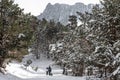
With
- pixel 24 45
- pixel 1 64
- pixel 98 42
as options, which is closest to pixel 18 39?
pixel 24 45

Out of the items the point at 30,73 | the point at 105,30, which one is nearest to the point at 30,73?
the point at 30,73

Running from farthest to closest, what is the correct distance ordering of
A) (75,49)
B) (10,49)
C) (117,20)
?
(75,49) < (10,49) < (117,20)

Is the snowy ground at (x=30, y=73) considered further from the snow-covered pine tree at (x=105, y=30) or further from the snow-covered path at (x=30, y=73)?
the snow-covered pine tree at (x=105, y=30)

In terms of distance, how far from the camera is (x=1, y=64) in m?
32.1

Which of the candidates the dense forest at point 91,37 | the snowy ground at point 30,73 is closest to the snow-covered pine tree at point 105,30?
the dense forest at point 91,37

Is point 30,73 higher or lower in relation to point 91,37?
higher

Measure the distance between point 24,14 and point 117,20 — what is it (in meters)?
11.6

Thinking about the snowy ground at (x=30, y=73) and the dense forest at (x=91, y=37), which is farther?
the snowy ground at (x=30, y=73)

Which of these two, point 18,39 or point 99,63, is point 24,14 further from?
point 99,63

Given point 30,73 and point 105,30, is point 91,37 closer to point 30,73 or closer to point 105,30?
point 105,30

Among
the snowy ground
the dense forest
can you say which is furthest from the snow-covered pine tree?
the snowy ground

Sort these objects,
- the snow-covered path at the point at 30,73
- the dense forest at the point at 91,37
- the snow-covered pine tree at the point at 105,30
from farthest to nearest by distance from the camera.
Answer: the snow-covered path at the point at 30,73, the snow-covered pine tree at the point at 105,30, the dense forest at the point at 91,37

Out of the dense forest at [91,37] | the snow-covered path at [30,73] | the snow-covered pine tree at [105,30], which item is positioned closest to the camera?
the dense forest at [91,37]

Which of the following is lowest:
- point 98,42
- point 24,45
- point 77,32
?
point 98,42
